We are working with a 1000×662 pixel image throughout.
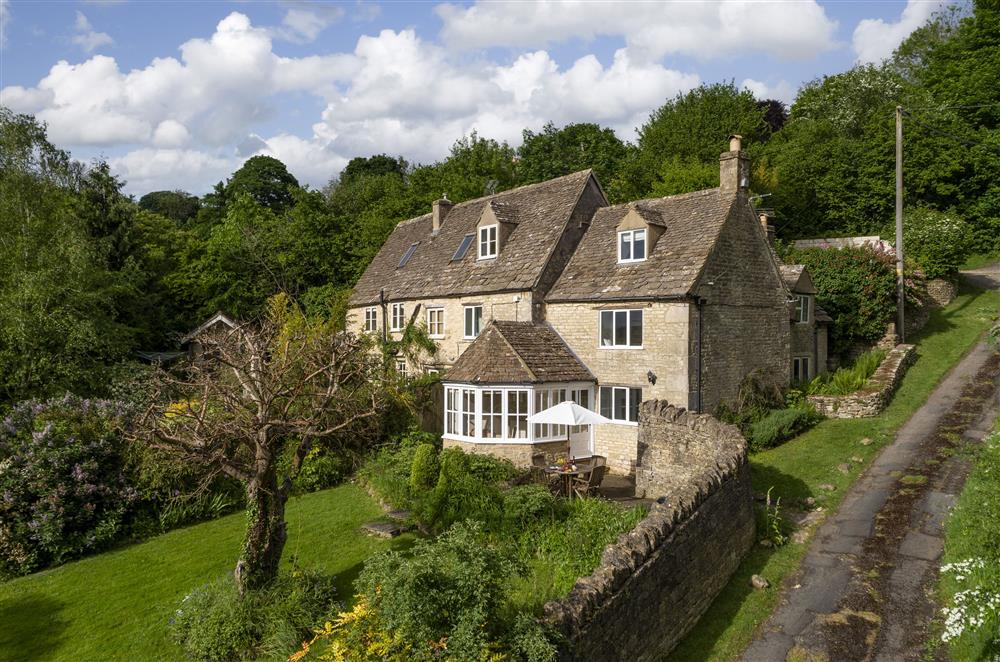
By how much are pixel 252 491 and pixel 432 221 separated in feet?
82.3

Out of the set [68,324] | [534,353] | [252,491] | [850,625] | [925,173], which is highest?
[925,173]

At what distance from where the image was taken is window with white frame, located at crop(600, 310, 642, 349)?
2084 cm

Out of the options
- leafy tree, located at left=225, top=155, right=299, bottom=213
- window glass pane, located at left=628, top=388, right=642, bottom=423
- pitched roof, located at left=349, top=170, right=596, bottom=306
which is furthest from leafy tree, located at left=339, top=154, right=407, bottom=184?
window glass pane, located at left=628, top=388, right=642, bottom=423

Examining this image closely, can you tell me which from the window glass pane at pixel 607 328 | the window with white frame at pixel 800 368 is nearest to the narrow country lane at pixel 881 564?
the window with white frame at pixel 800 368

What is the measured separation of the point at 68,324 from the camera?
855 inches

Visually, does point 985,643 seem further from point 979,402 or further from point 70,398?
point 70,398

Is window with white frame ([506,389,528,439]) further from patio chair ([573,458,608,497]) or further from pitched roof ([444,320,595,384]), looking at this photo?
patio chair ([573,458,608,497])

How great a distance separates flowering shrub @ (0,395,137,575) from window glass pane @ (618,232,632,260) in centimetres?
1717

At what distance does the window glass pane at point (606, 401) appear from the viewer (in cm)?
2175

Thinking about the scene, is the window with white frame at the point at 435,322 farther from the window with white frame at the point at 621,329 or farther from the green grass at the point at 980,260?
the green grass at the point at 980,260

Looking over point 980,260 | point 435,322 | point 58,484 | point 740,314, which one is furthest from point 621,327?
point 980,260

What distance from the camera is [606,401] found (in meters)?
21.9

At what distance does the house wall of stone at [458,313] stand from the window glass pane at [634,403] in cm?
493

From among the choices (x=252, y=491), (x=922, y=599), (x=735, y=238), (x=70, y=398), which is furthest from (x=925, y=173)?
(x=70, y=398)
